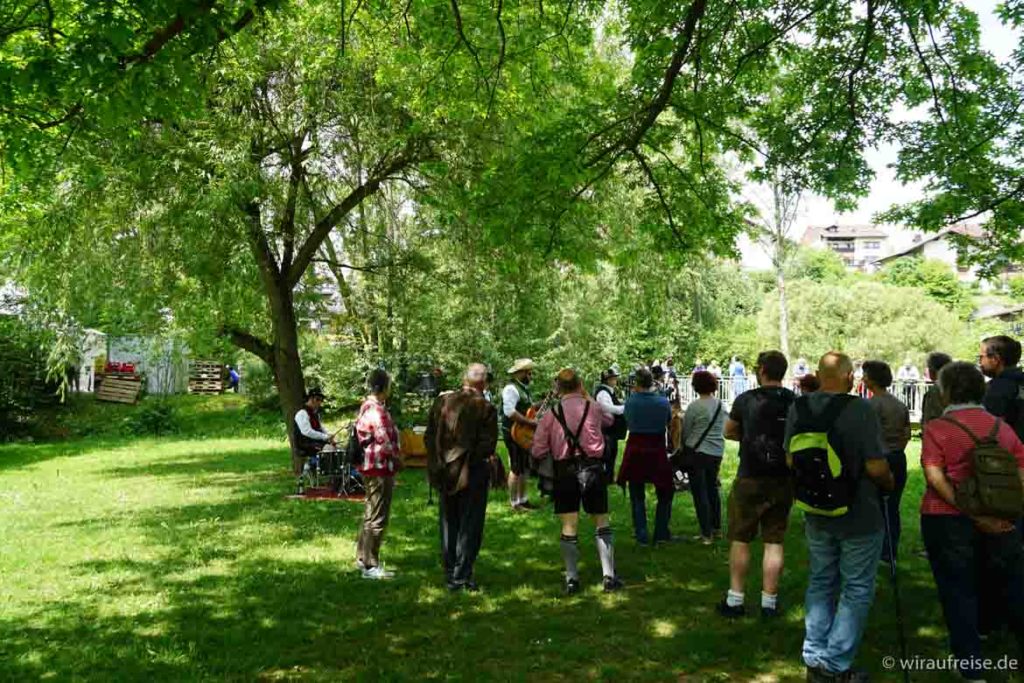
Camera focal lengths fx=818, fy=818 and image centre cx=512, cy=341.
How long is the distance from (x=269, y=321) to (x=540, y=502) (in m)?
8.02

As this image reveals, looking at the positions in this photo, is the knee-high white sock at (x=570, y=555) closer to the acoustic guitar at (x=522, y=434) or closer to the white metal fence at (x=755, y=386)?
the acoustic guitar at (x=522, y=434)

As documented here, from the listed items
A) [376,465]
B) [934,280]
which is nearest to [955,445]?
[376,465]

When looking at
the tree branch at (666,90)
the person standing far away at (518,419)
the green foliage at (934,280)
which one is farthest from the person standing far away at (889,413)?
the green foliage at (934,280)

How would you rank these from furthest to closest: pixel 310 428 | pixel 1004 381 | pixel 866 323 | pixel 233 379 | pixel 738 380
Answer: pixel 866 323 → pixel 233 379 → pixel 738 380 → pixel 310 428 → pixel 1004 381

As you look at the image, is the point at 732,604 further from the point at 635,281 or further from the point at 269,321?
the point at 269,321

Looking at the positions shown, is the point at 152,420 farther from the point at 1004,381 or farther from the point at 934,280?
the point at 934,280

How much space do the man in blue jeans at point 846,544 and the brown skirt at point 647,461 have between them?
3223 millimetres

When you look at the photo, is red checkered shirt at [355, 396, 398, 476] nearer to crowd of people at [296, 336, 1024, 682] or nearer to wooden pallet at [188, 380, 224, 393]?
crowd of people at [296, 336, 1024, 682]

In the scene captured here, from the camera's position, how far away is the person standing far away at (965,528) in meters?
4.55

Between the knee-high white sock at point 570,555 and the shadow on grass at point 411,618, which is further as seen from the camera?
the knee-high white sock at point 570,555

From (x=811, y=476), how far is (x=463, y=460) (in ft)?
9.88

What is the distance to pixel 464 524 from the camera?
6934 millimetres

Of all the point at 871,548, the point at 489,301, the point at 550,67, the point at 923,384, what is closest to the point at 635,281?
the point at 489,301

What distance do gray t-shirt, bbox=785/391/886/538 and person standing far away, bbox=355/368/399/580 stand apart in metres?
A: 3.98
